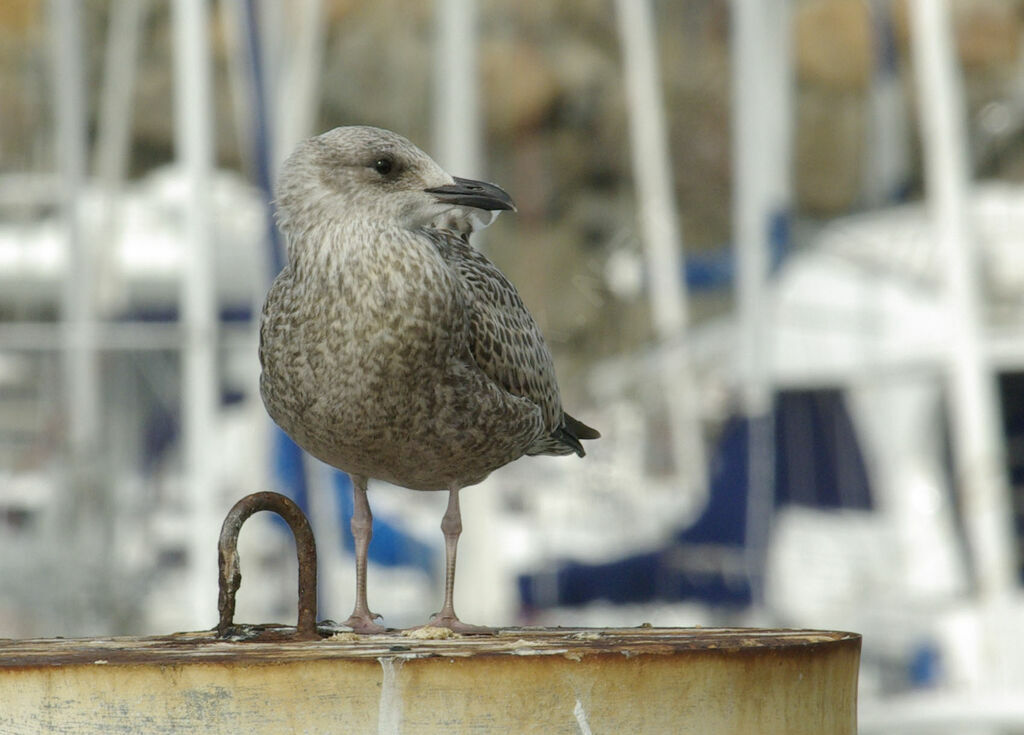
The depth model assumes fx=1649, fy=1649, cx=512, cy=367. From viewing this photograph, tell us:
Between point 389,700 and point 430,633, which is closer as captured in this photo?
point 389,700

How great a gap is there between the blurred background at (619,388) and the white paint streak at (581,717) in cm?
855

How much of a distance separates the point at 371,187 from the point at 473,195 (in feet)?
0.94

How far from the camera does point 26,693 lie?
394 centimetres

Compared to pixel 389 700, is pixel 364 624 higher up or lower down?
higher up

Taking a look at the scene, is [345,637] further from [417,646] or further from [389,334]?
[389,334]

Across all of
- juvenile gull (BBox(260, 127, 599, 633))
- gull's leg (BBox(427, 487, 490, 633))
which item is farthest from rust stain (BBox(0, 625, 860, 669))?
juvenile gull (BBox(260, 127, 599, 633))

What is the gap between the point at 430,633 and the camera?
14.7 feet

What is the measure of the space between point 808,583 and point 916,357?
2.54 m

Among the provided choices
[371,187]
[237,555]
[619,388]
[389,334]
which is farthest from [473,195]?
[619,388]

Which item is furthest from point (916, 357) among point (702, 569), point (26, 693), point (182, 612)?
point (26, 693)

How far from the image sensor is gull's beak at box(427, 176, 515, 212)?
4.51m

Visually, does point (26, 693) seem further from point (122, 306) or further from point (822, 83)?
point (822, 83)

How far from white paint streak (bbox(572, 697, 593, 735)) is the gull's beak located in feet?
4.51

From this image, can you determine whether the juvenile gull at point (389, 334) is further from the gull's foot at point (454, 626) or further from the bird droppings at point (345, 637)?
the bird droppings at point (345, 637)
